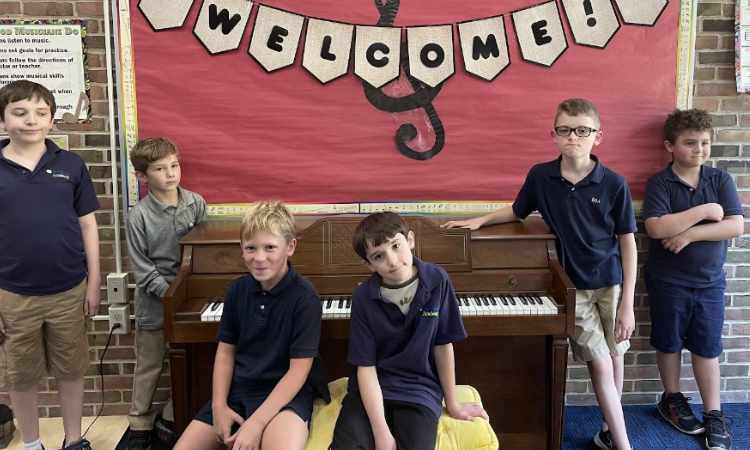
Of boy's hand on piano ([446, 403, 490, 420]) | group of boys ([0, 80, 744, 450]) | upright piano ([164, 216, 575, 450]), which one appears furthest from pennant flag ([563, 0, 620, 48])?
boy's hand on piano ([446, 403, 490, 420])

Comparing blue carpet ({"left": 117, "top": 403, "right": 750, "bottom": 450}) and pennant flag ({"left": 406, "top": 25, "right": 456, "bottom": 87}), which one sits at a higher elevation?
pennant flag ({"left": 406, "top": 25, "right": 456, "bottom": 87})

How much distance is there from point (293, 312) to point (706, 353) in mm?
2032

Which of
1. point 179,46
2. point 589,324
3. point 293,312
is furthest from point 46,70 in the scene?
point 589,324

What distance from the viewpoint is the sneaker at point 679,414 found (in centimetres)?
301

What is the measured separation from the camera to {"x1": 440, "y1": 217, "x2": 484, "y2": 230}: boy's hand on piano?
2.77 metres

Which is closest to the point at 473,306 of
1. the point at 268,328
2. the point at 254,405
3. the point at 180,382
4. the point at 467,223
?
the point at 467,223

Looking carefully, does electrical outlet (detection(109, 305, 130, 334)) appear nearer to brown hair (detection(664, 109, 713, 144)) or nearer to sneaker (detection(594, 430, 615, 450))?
sneaker (detection(594, 430, 615, 450))

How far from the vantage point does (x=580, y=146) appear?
2578 millimetres

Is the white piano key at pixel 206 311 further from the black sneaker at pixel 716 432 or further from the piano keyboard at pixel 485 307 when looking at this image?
the black sneaker at pixel 716 432

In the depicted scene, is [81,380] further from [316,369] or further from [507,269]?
[507,269]

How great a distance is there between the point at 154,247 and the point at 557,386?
1.81 meters

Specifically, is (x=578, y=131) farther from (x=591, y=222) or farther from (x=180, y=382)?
(x=180, y=382)

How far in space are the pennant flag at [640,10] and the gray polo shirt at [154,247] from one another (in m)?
2.24

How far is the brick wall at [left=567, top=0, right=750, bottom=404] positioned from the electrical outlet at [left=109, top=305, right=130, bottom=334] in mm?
2286
